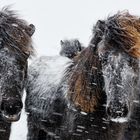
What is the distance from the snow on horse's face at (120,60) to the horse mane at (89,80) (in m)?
0.12

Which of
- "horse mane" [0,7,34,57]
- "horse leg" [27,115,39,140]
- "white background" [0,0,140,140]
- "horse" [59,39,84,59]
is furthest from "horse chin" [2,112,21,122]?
"horse" [59,39,84,59]

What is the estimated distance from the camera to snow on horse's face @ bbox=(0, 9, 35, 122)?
6.70 metres

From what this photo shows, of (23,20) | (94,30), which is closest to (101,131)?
(94,30)

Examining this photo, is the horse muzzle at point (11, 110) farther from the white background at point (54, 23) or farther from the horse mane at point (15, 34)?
the white background at point (54, 23)

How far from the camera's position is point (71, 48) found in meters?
9.99

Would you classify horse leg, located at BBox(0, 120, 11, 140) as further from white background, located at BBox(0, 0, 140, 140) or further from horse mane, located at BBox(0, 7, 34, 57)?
white background, located at BBox(0, 0, 140, 140)

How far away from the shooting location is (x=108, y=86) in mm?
7324

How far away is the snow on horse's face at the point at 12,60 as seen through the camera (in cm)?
670

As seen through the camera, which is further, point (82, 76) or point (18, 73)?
point (82, 76)

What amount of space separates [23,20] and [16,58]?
767 mm

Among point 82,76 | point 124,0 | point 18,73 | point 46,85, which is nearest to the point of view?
point 18,73

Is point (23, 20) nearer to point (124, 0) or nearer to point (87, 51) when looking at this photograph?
point (87, 51)

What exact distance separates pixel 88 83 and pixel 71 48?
2.42m

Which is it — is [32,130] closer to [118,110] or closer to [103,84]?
[103,84]
